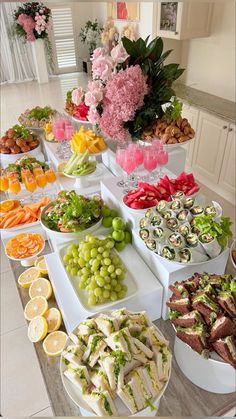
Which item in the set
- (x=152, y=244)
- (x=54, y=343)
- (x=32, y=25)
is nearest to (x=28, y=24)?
(x=32, y=25)

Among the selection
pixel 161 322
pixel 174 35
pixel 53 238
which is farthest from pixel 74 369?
pixel 174 35

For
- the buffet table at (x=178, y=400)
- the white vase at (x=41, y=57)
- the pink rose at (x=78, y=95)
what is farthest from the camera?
the white vase at (x=41, y=57)

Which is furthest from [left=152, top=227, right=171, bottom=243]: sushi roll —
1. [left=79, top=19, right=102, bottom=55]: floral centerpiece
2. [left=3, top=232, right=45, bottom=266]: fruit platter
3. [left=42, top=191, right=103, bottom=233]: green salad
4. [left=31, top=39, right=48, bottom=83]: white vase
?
[left=31, top=39, right=48, bottom=83]: white vase

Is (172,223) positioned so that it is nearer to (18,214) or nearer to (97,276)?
(97,276)

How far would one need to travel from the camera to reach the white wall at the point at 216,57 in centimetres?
248

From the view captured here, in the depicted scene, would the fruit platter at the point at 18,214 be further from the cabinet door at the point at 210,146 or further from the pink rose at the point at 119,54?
→ the cabinet door at the point at 210,146

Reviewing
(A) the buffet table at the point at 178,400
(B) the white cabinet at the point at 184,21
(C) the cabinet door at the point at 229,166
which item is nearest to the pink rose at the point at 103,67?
(A) the buffet table at the point at 178,400

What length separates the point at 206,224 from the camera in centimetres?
73

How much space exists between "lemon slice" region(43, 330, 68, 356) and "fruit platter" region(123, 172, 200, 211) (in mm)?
455

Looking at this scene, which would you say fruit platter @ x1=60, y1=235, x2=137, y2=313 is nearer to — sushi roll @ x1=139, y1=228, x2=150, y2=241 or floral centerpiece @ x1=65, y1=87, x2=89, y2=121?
sushi roll @ x1=139, y1=228, x2=150, y2=241

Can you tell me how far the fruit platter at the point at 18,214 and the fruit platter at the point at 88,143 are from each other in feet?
0.94

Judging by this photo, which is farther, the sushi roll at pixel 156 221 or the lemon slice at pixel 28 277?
the lemon slice at pixel 28 277

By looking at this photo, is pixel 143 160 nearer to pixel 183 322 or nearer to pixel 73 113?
pixel 183 322

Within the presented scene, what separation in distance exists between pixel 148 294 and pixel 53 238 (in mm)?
427
